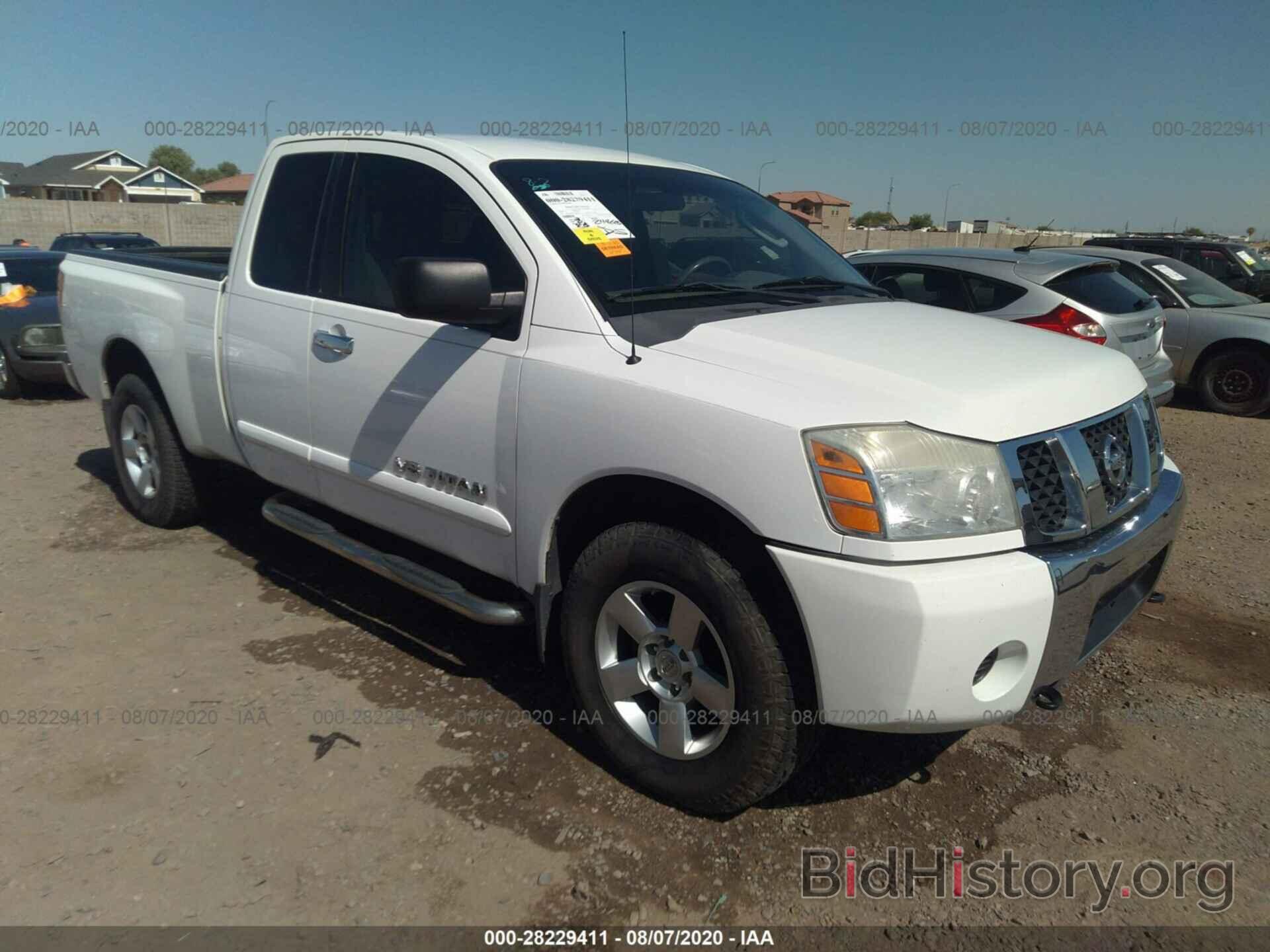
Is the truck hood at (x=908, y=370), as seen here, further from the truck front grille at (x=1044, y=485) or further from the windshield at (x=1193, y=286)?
the windshield at (x=1193, y=286)

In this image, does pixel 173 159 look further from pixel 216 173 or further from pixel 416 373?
pixel 416 373

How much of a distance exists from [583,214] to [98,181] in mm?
66560

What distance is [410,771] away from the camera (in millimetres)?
2914

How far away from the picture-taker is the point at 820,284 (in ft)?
11.6

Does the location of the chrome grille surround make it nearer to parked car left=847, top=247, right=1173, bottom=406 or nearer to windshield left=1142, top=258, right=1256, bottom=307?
parked car left=847, top=247, right=1173, bottom=406

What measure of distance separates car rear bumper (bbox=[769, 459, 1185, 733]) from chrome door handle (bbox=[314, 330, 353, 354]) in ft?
6.24

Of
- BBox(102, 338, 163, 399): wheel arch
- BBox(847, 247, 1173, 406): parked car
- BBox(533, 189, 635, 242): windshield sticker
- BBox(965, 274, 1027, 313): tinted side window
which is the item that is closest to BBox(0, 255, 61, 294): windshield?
BBox(102, 338, 163, 399): wheel arch

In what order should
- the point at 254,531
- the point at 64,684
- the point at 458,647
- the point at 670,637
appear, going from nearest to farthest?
the point at 670,637
the point at 64,684
the point at 458,647
the point at 254,531

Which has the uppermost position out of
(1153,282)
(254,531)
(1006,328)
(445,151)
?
(445,151)

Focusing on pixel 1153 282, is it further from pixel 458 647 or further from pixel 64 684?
pixel 64 684

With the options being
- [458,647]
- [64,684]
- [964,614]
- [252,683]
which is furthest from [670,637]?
[64,684]

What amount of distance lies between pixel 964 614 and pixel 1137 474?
1.04 metres

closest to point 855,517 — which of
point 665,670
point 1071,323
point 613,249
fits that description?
point 665,670

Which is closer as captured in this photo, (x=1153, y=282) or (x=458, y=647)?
(x=458, y=647)
